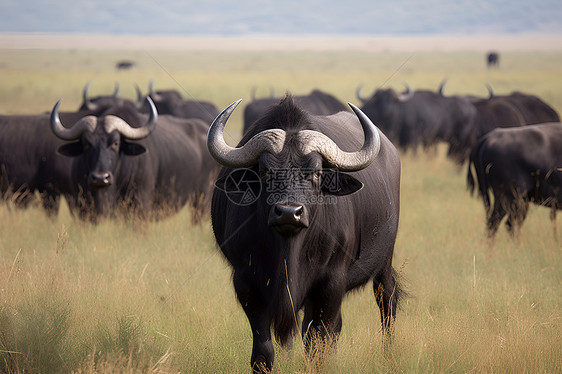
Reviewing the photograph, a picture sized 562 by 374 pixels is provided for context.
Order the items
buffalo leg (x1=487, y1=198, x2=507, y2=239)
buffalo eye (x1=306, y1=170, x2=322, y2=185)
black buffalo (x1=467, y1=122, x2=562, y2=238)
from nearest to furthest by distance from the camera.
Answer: buffalo eye (x1=306, y1=170, x2=322, y2=185)
black buffalo (x1=467, y1=122, x2=562, y2=238)
buffalo leg (x1=487, y1=198, x2=507, y2=239)

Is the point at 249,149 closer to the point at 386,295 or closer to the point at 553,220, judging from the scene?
the point at 386,295

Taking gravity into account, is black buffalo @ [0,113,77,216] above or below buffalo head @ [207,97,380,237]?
below

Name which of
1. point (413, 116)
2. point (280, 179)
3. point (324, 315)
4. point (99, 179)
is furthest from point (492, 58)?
point (280, 179)

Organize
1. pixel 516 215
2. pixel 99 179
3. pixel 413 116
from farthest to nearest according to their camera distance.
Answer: pixel 413 116 < pixel 516 215 < pixel 99 179

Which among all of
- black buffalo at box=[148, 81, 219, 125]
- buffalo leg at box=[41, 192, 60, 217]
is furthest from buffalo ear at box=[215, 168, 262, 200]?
black buffalo at box=[148, 81, 219, 125]

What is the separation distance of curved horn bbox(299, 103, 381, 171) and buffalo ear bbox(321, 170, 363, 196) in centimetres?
5

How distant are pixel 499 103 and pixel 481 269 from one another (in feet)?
34.9

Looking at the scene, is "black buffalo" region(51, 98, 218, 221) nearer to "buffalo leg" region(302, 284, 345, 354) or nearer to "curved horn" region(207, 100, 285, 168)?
"curved horn" region(207, 100, 285, 168)

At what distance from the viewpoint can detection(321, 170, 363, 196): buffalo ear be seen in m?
3.80

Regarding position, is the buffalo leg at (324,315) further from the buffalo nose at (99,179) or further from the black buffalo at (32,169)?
the black buffalo at (32,169)

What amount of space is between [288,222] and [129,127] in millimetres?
5608

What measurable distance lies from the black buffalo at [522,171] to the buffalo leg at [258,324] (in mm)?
4853

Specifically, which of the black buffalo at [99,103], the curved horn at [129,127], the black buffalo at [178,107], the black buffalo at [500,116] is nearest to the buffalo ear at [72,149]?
the curved horn at [129,127]

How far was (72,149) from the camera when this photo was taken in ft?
27.0
